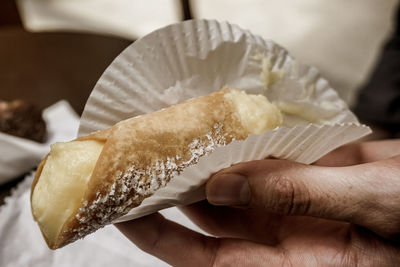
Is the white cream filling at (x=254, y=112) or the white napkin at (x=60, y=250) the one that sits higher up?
the white cream filling at (x=254, y=112)

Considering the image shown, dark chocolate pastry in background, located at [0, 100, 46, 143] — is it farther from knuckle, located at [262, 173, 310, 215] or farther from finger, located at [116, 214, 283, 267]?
knuckle, located at [262, 173, 310, 215]

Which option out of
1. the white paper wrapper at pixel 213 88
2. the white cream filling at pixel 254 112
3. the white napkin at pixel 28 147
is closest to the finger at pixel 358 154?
the white paper wrapper at pixel 213 88

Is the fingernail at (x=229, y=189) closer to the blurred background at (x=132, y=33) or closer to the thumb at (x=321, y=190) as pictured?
the thumb at (x=321, y=190)

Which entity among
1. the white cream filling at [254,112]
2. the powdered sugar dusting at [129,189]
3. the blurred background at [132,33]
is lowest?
the blurred background at [132,33]

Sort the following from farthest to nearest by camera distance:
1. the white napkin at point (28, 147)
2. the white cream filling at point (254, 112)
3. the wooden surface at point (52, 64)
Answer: the wooden surface at point (52, 64)
the white napkin at point (28, 147)
the white cream filling at point (254, 112)

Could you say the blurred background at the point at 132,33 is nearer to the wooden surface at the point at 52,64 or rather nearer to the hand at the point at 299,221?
the wooden surface at the point at 52,64

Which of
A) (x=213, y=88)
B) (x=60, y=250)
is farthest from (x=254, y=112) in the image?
(x=60, y=250)

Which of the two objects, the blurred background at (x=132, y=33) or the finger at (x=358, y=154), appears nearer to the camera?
the finger at (x=358, y=154)

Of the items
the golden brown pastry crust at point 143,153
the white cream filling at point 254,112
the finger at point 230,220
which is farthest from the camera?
the finger at point 230,220
